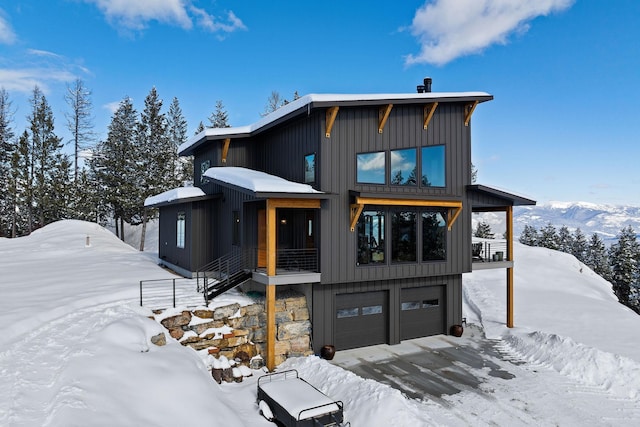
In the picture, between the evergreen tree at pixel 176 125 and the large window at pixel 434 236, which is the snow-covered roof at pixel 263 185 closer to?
the large window at pixel 434 236

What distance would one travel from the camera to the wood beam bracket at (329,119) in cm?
1178

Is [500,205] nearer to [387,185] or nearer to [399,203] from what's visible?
[399,203]

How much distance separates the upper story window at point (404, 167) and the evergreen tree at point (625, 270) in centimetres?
3563

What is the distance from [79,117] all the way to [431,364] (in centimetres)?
4352

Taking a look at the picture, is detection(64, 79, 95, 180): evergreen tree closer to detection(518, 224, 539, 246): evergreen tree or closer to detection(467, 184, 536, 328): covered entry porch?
detection(467, 184, 536, 328): covered entry porch

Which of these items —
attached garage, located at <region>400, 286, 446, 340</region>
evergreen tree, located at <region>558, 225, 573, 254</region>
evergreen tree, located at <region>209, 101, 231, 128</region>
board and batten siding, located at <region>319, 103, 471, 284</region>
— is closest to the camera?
board and batten siding, located at <region>319, 103, 471, 284</region>

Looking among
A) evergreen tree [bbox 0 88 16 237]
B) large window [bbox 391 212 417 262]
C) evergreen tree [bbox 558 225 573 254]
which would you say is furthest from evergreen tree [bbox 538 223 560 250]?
evergreen tree [bbox 0 88 16 237]

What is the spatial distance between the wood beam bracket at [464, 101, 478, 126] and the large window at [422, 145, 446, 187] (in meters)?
1.55

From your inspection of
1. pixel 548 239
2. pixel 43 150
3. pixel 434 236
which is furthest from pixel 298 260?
pixel 548 239

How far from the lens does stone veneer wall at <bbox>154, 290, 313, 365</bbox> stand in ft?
34.4

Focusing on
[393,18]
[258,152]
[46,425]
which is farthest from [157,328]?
[393,18]

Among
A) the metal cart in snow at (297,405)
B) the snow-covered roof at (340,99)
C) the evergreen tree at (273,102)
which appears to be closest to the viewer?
the metal cart in snow at (297,405)

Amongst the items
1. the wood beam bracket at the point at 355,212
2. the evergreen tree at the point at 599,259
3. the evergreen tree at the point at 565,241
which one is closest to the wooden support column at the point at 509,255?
the wood beam bracket at the point at 355,212

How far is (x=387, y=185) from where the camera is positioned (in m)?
13.0
